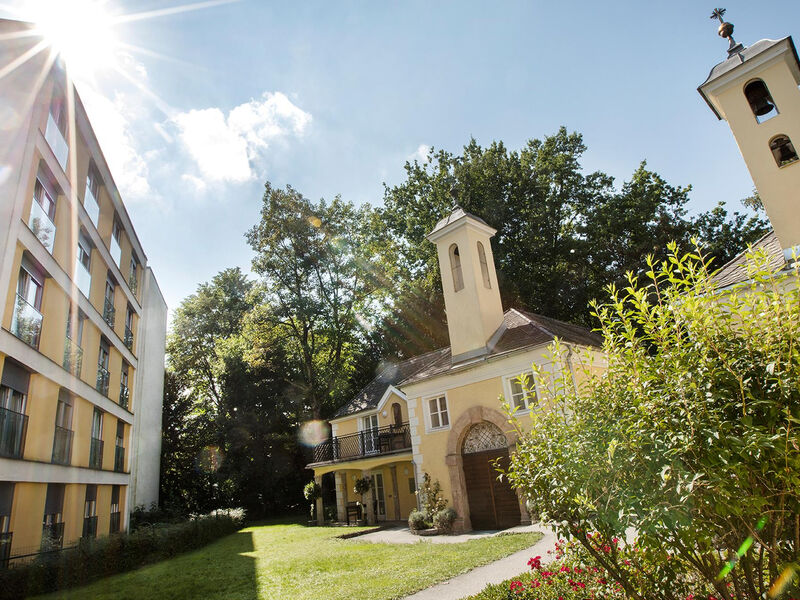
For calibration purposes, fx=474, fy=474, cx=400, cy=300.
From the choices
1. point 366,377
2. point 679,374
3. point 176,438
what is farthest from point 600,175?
point 176,438

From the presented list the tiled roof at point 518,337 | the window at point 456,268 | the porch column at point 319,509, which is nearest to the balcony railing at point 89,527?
the porch column at point 319,509

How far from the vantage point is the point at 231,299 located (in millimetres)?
44219

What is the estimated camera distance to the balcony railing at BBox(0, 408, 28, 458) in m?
10.8

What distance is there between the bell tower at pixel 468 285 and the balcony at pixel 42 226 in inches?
513

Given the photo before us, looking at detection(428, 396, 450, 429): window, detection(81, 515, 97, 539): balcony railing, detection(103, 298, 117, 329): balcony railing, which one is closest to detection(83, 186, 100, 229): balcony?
detection(103, 298, 117, 329): balcony railing

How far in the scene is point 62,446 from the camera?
46.1ft

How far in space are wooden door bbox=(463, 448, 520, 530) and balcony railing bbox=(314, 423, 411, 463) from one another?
202 inches

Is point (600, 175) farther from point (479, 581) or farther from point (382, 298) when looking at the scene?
point (479, 581)

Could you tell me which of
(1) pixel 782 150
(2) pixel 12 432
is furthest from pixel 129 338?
(1) pixel 782 150

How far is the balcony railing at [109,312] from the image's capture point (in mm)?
18359

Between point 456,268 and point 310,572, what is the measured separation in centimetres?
1207

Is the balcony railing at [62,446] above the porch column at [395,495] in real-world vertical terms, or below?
above

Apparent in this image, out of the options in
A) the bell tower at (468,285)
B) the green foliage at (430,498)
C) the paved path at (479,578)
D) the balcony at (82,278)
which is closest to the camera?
the paved path at (479,578)

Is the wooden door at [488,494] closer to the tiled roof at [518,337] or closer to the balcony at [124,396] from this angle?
the tiled roof at [518,337]
